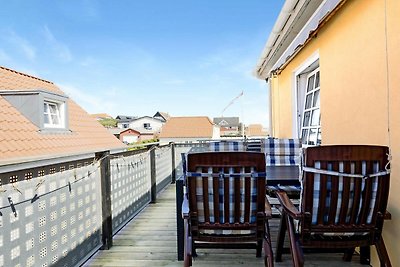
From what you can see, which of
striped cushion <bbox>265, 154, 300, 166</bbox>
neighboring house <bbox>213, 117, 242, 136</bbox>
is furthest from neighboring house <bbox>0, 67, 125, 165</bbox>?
neighboring house <bbox>213, 117, 242, 136</bbox>

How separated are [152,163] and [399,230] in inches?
143

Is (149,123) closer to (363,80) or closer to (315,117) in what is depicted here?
(315,117)

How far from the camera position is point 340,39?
306 cm

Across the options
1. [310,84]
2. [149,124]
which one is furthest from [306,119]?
[149,124]

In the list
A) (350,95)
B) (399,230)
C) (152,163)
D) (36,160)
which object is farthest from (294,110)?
(36,160)

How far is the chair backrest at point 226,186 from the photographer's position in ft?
6.31

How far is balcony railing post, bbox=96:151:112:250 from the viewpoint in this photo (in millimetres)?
2865

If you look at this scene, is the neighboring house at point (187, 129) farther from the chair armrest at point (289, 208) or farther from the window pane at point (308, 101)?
the chair armrest at point (289, 208)

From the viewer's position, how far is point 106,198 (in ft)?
9.59

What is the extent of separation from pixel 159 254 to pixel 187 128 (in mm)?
31085

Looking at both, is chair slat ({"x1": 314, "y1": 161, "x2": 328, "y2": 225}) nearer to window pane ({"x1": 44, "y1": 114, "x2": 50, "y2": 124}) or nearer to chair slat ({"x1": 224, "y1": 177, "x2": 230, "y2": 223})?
chair slat ({"x1": 224, "y1": 177, "x2": 230, "y2": 223})

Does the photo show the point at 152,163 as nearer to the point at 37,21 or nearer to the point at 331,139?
the point at 331,139

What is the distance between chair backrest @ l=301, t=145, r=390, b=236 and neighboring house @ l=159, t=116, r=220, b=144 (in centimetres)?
3085

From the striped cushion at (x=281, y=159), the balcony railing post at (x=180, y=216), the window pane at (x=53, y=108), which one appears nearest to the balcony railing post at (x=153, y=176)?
the striped cushion at (x=281, y=159)
